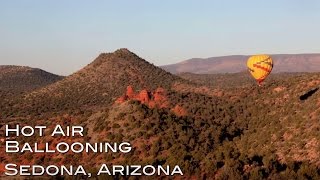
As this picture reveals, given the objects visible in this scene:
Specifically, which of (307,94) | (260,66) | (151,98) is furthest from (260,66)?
(151,98)

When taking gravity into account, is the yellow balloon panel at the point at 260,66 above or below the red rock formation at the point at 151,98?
above

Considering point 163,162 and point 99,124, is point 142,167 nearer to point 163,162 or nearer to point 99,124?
point 163,162

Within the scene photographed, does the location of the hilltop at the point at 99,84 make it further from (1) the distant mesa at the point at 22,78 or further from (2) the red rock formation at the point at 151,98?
(1) the distant mesa at the point at 22,78

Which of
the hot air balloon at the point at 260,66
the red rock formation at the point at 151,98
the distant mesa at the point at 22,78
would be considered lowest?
the distant mesa at the point at 22,78

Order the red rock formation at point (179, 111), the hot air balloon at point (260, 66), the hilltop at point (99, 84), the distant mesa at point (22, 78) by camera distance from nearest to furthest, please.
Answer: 1. the red rock formation at point (179, 111)
2. the hot air balloon at point (260, 66)
3. the hilltop at point (99, 84)
4. the distant mesa at point (22, 78)

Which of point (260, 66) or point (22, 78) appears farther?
point (22, 78)

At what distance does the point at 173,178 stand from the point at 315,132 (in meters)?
18.3

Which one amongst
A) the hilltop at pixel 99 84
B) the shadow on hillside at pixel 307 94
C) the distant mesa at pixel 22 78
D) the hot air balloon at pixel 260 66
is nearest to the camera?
the shadow on hillside at pixel 307 94

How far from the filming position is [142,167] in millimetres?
40906

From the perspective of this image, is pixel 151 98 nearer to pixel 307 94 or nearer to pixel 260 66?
pixel 260 66

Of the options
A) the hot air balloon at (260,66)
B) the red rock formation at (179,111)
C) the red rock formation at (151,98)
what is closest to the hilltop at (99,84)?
the red rock formation at (151,98)

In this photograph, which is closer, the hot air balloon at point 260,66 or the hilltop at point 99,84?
the hot air balloon at point 260,66

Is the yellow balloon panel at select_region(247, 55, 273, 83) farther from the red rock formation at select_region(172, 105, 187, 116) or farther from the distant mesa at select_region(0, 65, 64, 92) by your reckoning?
the distant mesa at select_region(0, 65, 64, 92)

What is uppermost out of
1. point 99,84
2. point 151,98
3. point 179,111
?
point 151,98
